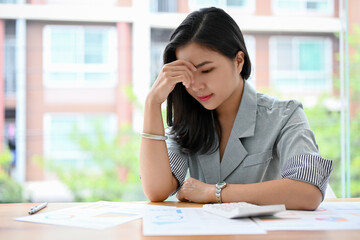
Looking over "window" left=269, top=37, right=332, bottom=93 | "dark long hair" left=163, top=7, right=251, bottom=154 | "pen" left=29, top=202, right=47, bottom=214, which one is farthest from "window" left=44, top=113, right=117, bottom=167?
"pen" left=29, top=202, right=47, bottom=214

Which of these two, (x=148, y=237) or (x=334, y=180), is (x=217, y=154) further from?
(x=334, y=180)

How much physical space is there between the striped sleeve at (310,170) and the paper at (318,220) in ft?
0.26

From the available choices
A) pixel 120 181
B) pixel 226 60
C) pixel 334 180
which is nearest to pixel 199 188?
pixel 226 60

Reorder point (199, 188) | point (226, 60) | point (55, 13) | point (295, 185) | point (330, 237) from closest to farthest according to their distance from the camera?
1. point (330, 237)
2. point (295, 185)
3. point (199, 188)
4. point (226, 60)
5. point (55, 13)

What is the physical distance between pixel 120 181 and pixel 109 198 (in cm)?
16

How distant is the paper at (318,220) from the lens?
2.78ft

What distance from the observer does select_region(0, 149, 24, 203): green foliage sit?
10.5 feet

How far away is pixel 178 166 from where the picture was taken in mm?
1429

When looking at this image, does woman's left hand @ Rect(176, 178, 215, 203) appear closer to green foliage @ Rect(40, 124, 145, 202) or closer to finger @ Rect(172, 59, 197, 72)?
finger @ Rect(172, 59, 197, 72)

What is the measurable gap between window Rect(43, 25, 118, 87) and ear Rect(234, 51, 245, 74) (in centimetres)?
203

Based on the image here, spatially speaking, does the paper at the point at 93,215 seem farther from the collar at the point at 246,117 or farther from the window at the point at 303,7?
the window at the point at 303,7

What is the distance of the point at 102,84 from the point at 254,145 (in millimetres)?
2146

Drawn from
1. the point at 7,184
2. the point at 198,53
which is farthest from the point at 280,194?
the point at 7,184

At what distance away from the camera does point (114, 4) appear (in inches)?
130
